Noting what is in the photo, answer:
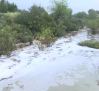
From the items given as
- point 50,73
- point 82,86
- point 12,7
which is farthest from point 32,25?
point 12,7

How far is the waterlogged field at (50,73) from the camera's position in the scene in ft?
14.6

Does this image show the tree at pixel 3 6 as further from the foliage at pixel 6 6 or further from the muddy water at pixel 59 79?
the muddy water at pixel 59 79

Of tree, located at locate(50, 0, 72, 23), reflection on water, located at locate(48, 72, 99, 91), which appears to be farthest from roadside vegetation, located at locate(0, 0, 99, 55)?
reflection on water, located at locate(48, 72, 99, 91)

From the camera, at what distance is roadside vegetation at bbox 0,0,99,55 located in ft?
27.4

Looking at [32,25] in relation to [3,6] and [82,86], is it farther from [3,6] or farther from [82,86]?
[82,86]

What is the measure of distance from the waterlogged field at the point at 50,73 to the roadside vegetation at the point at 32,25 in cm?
143

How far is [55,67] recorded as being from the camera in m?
6.27

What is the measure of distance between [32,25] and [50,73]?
9682mm

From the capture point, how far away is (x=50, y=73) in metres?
5.59

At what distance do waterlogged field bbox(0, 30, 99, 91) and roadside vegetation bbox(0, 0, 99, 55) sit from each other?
1.43 meters

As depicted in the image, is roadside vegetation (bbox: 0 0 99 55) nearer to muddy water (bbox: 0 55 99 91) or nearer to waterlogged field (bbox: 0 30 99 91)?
waterlogged field (bbox: 0 30 99 91)

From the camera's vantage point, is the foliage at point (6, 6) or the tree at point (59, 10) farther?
the tree at point (59, 10)

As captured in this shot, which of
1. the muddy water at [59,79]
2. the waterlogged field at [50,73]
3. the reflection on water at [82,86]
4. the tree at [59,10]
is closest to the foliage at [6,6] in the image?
the tree at [59,10]

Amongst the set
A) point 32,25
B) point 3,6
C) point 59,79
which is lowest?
point 59,79
